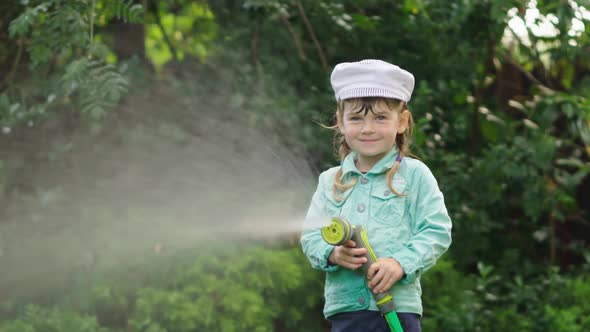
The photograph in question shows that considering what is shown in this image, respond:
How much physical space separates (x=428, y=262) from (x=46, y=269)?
2.29 metres

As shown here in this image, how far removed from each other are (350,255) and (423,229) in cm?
21

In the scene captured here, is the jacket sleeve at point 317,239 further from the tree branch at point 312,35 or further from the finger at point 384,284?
the tree branch at point 312,35

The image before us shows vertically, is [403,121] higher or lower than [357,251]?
higher

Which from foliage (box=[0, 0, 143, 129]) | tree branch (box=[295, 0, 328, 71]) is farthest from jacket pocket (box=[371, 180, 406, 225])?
tree branch (box=[295, 0, 328, 71])

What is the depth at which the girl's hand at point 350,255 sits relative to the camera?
2.23 m

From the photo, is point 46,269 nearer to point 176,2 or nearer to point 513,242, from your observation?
point 176,2

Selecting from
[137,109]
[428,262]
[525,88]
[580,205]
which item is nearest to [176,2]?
[137,109]

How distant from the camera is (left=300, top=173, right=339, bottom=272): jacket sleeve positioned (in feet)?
7.64

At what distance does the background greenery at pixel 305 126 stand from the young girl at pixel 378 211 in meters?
1.45

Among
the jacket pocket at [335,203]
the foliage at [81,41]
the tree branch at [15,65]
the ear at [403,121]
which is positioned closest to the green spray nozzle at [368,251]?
the jacket pocket at [335,203]

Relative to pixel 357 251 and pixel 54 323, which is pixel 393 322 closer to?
pixel 357 251

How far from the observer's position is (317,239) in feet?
7.79

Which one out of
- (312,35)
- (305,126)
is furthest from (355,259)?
(312,35)

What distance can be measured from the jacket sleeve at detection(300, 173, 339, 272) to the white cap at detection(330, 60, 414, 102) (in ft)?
0.97
